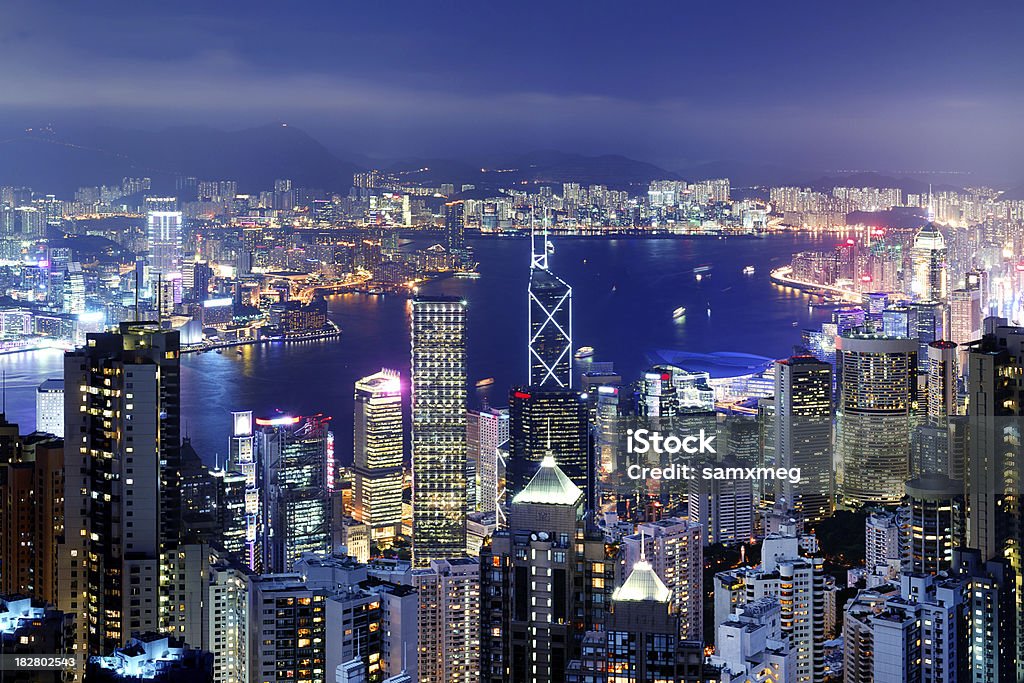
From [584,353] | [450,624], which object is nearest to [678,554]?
[450,624]

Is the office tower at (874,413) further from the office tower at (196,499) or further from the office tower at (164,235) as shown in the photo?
the office tower at (164,235)

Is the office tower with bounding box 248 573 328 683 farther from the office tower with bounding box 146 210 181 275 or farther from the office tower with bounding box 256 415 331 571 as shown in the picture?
the office tower with bounding box 146 210 181 275

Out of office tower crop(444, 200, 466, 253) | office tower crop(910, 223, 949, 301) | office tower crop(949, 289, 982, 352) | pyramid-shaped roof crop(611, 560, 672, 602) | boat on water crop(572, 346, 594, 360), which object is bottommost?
pyramid-shaped roof crop(611, 560, 672, 602)

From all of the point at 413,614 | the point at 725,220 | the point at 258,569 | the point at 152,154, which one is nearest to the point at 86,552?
the point at 258,569

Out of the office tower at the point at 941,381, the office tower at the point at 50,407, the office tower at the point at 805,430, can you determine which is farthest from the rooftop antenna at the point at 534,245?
the office tower at the point at 50,407

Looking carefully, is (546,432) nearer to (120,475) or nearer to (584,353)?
(584,353)

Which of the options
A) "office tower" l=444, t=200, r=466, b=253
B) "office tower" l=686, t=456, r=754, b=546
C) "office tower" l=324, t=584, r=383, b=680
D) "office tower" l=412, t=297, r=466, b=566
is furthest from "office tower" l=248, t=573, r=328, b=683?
"office tower" l=444, t=200, r=466, b=253

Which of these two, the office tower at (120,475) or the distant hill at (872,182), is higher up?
the distant hill at (872,182)
